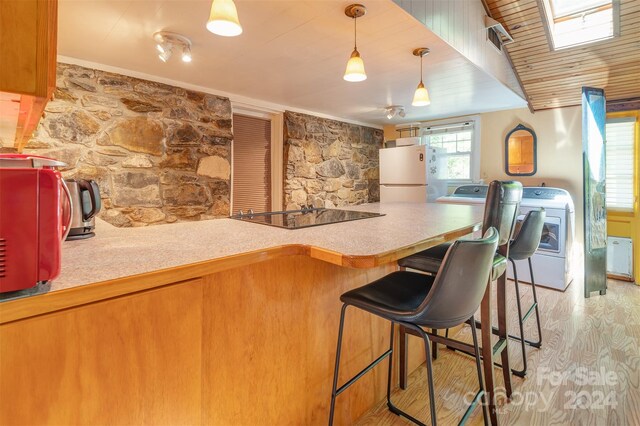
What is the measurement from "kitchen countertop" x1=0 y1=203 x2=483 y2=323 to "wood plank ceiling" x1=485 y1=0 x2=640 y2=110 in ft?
8.56

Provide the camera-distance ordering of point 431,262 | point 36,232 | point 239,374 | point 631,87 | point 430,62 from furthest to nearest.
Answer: point 631,87 < point 430,62 < point 431,262 < point 239,374 < point 36,232

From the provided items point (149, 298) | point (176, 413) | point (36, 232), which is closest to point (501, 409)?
point (176, 413)

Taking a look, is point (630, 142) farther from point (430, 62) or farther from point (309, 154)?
point (309, 154)

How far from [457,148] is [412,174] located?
91 centimetres

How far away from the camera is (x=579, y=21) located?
9.49 feet

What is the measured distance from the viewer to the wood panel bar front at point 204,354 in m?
0.65

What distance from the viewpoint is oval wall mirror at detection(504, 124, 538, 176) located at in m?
3.94

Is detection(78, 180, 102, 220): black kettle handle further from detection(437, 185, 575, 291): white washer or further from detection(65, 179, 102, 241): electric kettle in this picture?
detection(437, 185, 575, 291): white washer

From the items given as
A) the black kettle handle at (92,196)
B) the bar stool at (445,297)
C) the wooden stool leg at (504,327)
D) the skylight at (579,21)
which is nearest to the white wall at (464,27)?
the skylight at (579,21)

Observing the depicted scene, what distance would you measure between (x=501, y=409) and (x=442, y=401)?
30 cm

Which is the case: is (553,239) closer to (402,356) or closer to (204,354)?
(402,356)

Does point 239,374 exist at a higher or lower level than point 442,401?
higher

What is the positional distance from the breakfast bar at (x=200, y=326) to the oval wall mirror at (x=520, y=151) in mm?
3112

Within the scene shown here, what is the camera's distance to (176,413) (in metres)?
0.86
